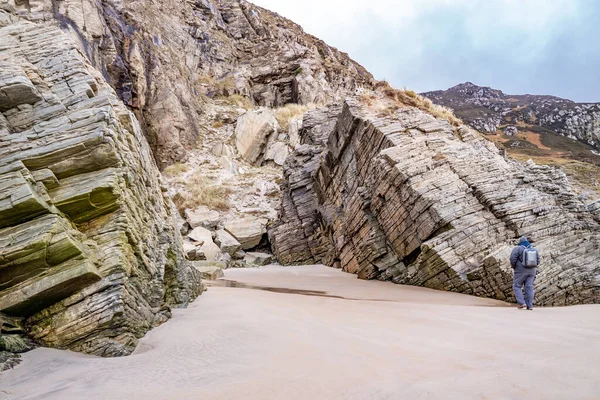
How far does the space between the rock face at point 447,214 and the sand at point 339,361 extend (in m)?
2.75

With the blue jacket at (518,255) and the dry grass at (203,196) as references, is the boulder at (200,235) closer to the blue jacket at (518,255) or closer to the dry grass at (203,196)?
the dry grass at (203,196)

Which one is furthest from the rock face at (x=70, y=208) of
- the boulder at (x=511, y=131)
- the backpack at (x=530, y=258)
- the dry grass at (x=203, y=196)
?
the boulder at (x=511, y=131)

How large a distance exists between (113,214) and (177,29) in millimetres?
44099

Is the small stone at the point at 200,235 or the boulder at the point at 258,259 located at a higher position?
the small stone at the point at 200,235

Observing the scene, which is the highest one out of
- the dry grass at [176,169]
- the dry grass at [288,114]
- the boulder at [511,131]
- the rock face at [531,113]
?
the rock face at [531,113]

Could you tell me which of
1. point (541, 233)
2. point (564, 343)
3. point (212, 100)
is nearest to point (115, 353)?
point (564, 343)

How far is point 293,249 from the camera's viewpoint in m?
19.2

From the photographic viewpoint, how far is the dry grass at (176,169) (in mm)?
28772

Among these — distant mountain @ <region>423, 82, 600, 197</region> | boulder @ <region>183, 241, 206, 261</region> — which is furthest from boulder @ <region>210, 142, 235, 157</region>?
distant mountain @ <region>423, 82, 600, 197</region>

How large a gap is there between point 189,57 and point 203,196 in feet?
80.3

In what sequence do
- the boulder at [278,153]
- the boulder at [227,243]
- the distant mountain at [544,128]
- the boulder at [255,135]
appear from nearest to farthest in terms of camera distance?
the boulder at [227,243] → the boulder at [278,153] → the boulder at [255,135] → the distant mountain at [544,128]

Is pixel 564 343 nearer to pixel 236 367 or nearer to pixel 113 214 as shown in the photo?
pixel 236 367

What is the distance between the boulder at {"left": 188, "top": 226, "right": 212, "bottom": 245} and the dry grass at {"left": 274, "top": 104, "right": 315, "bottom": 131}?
15869mm

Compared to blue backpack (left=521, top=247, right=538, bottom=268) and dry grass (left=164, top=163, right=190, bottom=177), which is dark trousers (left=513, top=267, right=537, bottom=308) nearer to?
blue backpack (left=521, top=247, right=538, bottom=268)
